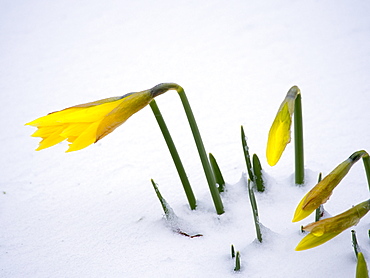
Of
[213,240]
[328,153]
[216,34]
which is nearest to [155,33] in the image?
[216,34]

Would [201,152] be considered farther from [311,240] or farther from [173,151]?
[311,240]

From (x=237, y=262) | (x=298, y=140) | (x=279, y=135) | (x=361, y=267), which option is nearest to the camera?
(x=361, y=267)

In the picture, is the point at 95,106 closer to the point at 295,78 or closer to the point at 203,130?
the point at 203,130

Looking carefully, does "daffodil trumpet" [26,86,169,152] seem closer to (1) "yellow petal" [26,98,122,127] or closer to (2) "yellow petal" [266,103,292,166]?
(1) "yellow petal" [26,98,122,127]

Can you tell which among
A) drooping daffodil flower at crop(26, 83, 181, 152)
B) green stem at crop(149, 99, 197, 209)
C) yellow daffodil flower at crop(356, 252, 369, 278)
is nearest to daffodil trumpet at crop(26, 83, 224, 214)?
drooping daffodil flower at crop(26, 83, 181, 152)

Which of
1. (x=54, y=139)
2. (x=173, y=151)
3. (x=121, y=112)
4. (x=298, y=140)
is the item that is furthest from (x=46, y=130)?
(x=298, y=140)

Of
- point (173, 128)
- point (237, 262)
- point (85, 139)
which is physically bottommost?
point (237, 262)

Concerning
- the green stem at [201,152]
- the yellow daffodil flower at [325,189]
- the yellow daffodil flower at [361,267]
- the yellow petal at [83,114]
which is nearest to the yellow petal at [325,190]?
the yellow daffodil flower at [325,189]
